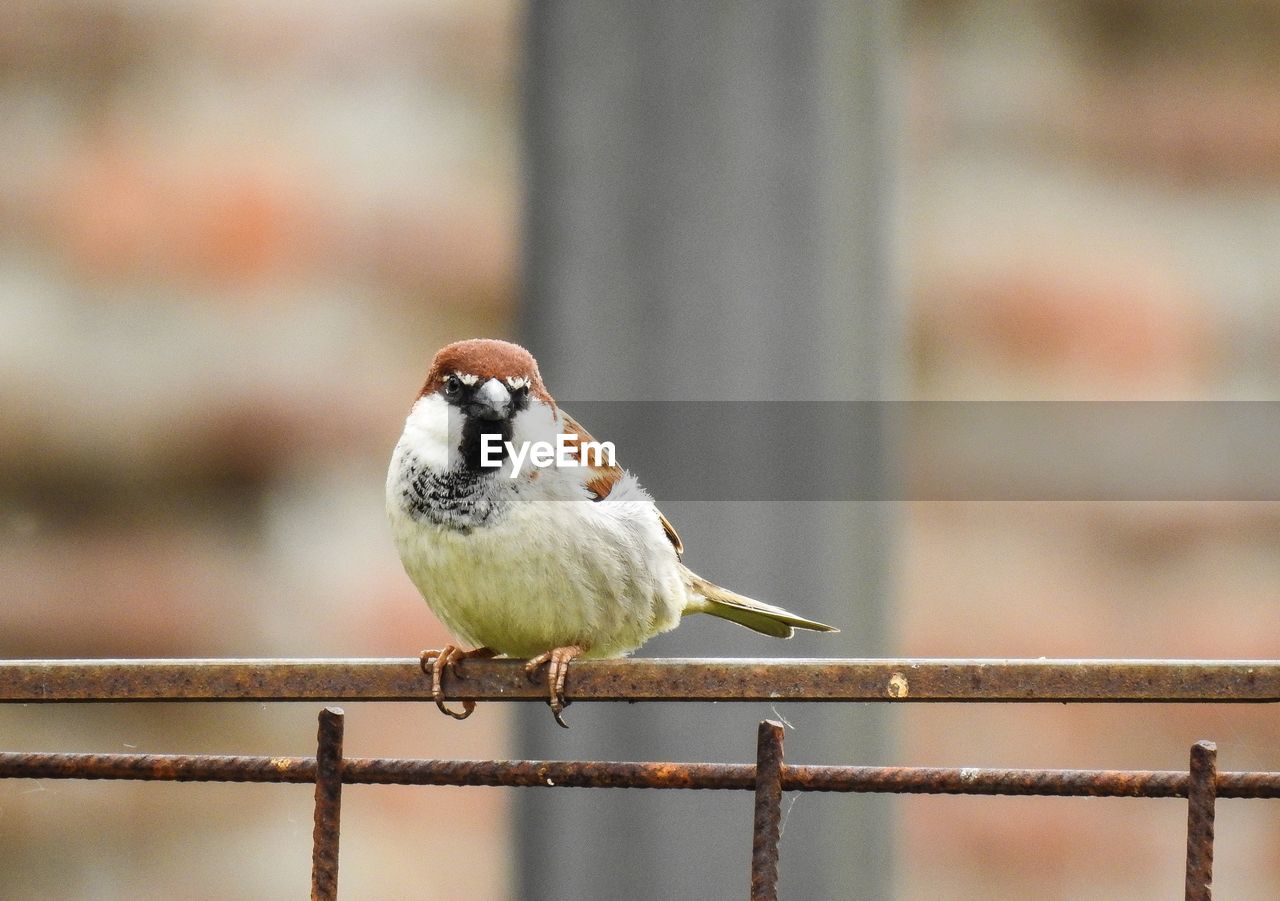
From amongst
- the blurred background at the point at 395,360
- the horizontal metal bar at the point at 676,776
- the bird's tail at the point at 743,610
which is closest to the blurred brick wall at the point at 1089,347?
the blurred background at the point at 395,360

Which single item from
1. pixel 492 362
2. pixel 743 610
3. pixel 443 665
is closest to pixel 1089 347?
pixel 743 610

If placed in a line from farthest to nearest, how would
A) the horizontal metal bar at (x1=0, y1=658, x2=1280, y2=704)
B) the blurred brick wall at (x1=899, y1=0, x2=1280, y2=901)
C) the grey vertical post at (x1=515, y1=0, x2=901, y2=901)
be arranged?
1. the blurred brick wall at (x1=899, y1=0, x2=1280, y2=901)
2. the grey vertical post at (x1=515, y1=0, x2=901, y2=901)
3. the horizontal metal bar at (x1=0, y1=658, x2=1280, y2=704)

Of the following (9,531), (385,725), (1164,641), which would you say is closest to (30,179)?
(9,531)

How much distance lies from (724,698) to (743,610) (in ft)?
1.27

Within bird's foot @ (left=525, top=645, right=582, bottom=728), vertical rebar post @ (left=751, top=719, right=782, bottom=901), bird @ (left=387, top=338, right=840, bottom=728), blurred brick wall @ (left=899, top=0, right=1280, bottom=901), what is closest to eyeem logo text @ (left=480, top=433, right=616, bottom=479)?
bird @ (left=387, top=338, right=840, bottom=728)

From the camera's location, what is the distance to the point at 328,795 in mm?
542

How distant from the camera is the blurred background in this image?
40.1 inches

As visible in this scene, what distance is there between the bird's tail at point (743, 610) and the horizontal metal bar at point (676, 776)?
0.30 m

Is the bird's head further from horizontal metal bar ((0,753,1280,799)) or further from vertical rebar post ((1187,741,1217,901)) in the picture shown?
vertical rebar post ((1187,741,1217,901))

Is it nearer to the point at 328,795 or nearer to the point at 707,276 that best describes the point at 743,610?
the point at 707,276

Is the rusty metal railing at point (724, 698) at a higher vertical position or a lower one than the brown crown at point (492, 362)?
lower

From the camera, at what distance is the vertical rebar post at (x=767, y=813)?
0.50 meters

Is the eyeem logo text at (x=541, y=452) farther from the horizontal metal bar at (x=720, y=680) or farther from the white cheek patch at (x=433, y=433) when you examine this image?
the horizontal metal bar at (x=720, y=680)

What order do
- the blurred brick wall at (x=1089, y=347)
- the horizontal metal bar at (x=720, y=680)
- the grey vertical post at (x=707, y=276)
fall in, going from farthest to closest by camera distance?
the blurred brick wall at (x=1089, y=347) < the grey vertical post at (x=707, y=276) < the horizontal metal bar at (x=720, y=680)
